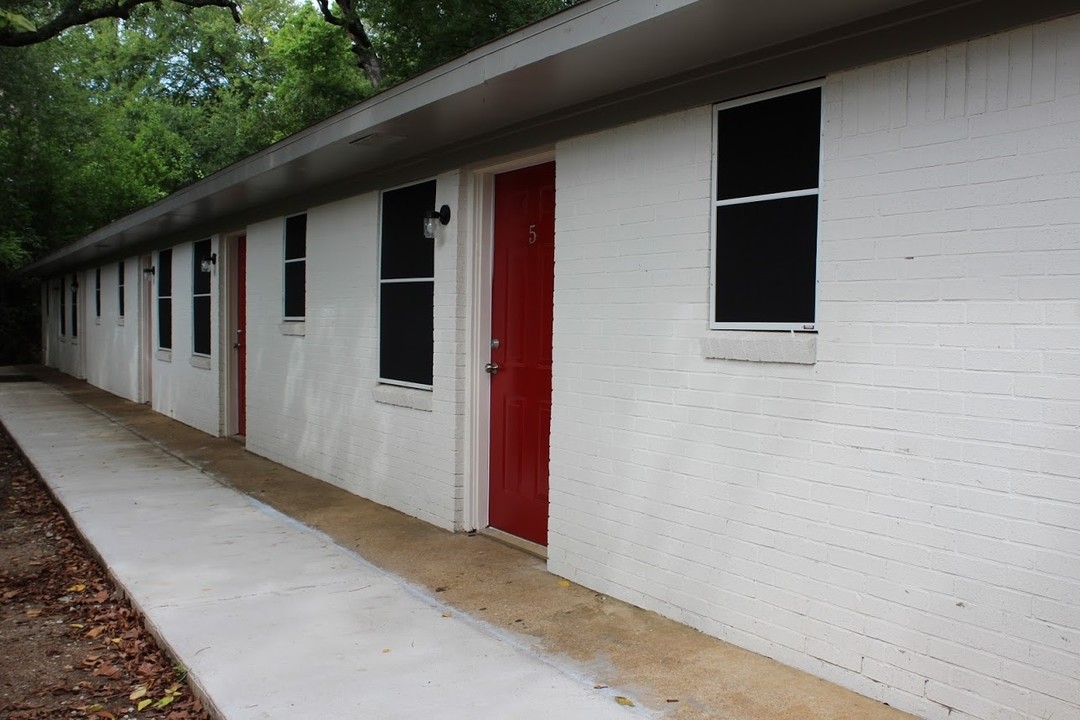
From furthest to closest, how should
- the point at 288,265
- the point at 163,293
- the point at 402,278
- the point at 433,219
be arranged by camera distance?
the point at 163,293
the point at 288,265
the point at 402,278
the point at 433,219

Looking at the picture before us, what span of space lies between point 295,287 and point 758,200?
6063mm

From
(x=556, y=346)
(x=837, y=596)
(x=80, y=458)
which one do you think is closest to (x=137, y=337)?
(x=80, y=458)

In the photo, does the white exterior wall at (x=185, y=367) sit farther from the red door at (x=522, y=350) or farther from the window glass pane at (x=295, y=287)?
the red door at (x=522, y=350)

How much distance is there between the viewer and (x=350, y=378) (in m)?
7.75

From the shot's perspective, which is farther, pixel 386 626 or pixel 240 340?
pixel 240 340

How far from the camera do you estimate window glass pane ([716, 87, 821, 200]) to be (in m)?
3.79

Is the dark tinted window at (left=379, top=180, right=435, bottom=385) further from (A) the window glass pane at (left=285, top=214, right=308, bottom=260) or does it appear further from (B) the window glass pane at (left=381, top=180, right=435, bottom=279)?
(A) the window glass pane at (left=285, top=214, right=308, bottom=260)

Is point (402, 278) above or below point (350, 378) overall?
above

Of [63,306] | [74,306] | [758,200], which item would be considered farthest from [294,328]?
[63,306]

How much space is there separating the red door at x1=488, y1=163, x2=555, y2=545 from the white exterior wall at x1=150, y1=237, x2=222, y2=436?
244 inches

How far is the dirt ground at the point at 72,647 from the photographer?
3.69 m

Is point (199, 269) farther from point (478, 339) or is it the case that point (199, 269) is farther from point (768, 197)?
point (768, 197)

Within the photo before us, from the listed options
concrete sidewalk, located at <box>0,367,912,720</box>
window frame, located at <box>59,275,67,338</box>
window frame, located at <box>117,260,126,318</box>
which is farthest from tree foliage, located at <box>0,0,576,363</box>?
concrete sidewalk, located at <box>0,367,912,720</box>

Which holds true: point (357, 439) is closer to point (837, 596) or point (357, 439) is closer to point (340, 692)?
point (340, 692)
